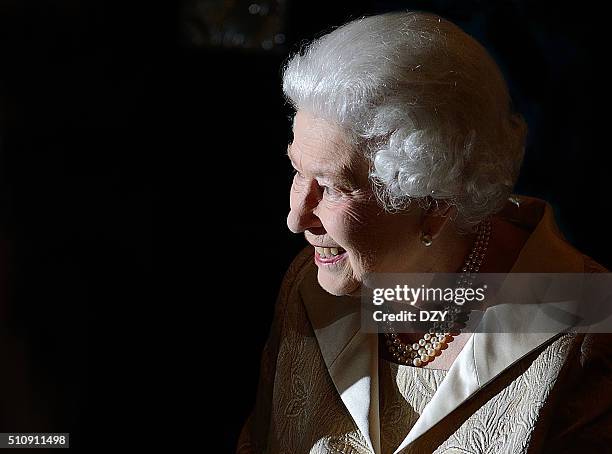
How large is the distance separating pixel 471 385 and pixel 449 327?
10 centimetres

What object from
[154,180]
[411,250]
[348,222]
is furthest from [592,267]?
[154,180]

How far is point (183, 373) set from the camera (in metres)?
1.26

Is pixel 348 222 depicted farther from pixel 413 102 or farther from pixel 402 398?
pixel 402 398

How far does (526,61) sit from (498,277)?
31cm

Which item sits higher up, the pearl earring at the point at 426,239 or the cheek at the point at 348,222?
the cheek at the point at 348,222

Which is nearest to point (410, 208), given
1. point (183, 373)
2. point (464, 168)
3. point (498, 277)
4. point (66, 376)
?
point (464, 168)

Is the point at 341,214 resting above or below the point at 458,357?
above

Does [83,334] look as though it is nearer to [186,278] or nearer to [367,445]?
[186,278]

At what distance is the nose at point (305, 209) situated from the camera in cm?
103

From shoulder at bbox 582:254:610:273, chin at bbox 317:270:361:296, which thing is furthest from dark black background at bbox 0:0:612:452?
chin at bbox 317:270:361:296

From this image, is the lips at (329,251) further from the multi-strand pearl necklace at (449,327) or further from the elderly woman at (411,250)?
the multi-strand pearl necklace at (449,327)
